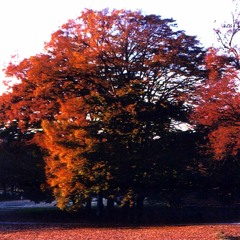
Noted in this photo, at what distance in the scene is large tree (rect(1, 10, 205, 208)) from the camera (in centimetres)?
3005

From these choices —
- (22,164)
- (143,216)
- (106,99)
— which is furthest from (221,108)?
(22,164)

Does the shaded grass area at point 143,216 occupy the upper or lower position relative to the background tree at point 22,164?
lower

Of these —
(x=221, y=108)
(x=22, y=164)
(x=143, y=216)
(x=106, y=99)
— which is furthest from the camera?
(x=22, y=164)

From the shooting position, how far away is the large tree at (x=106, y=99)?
1183 inches

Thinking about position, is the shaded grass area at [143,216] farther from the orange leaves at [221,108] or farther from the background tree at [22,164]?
the orange leaves at [221,108]

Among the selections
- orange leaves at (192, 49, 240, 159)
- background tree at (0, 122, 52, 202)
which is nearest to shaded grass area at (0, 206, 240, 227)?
background tree at (0, 122, 52, 202)

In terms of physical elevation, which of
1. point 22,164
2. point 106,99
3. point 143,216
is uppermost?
point 106,99

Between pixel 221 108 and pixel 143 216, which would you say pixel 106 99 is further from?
pixel 143 216

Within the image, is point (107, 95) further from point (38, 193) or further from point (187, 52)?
point (38, 193)

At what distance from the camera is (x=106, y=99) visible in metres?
31.0

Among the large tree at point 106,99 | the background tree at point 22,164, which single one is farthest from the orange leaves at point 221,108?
the background tree at point 22,164

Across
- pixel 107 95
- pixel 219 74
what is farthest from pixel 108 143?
pixel 219 74

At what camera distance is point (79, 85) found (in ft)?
107

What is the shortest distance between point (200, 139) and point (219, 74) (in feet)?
22.0
